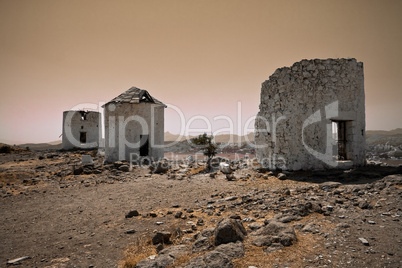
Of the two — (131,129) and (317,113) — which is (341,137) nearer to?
(317,113)

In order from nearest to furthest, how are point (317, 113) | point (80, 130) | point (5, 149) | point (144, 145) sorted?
point (317, 113)
point (144, 145)
point (80, 130)
point (5, 149)

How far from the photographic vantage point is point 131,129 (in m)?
13.1

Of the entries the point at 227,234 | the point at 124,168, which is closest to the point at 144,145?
the point at 124,168

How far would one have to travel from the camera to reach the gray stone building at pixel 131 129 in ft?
42.6

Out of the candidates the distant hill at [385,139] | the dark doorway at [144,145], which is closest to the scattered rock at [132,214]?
the dark doorway at [144,145]

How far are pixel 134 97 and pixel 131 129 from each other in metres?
2.18

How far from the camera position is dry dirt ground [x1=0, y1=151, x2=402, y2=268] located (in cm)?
260

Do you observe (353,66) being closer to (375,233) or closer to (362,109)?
(362,109)

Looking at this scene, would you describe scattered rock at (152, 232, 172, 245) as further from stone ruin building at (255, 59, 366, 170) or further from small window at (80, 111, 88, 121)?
small window at (80, 111, 88, 121)

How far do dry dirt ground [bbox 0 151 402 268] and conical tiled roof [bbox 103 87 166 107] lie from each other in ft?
20.7

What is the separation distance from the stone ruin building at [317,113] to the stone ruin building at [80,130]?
66.6 feet

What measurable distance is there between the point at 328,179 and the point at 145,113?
10.6m

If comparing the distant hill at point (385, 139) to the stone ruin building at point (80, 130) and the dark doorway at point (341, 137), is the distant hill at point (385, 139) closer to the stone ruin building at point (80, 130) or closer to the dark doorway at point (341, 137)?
the dark doorway at point (341, 137)

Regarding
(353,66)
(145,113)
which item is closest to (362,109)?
(353,66)
